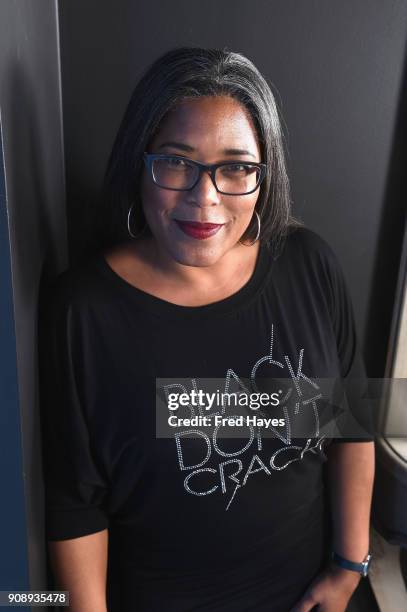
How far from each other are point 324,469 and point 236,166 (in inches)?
31.6

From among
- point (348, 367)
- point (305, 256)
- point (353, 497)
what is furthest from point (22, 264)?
point (353, 497)

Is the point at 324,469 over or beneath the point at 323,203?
beneath

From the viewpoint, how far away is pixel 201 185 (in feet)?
3.00

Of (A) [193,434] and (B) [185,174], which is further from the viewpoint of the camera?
(A) [193,434]

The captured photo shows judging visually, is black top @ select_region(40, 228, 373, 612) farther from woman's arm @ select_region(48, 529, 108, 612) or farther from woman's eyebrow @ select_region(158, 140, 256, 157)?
woman's eyebrow @ select_region(158, 140, 256, 157)

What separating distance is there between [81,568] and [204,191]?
0.73 meters

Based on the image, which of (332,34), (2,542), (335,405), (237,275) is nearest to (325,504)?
(335,405)

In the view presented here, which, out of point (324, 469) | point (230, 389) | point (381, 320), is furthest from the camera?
point (381, 320)

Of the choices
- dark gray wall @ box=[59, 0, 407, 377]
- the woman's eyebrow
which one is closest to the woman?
the woman's eyebrow

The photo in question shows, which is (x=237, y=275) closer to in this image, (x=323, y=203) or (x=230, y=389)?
(x=230, y=389)

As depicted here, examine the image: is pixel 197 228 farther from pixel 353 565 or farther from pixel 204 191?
pixel 353 565

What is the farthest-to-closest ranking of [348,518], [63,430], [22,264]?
[348,518], [63,430], [22,264]

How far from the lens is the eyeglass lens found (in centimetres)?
92

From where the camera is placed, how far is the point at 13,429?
2.63 ft
